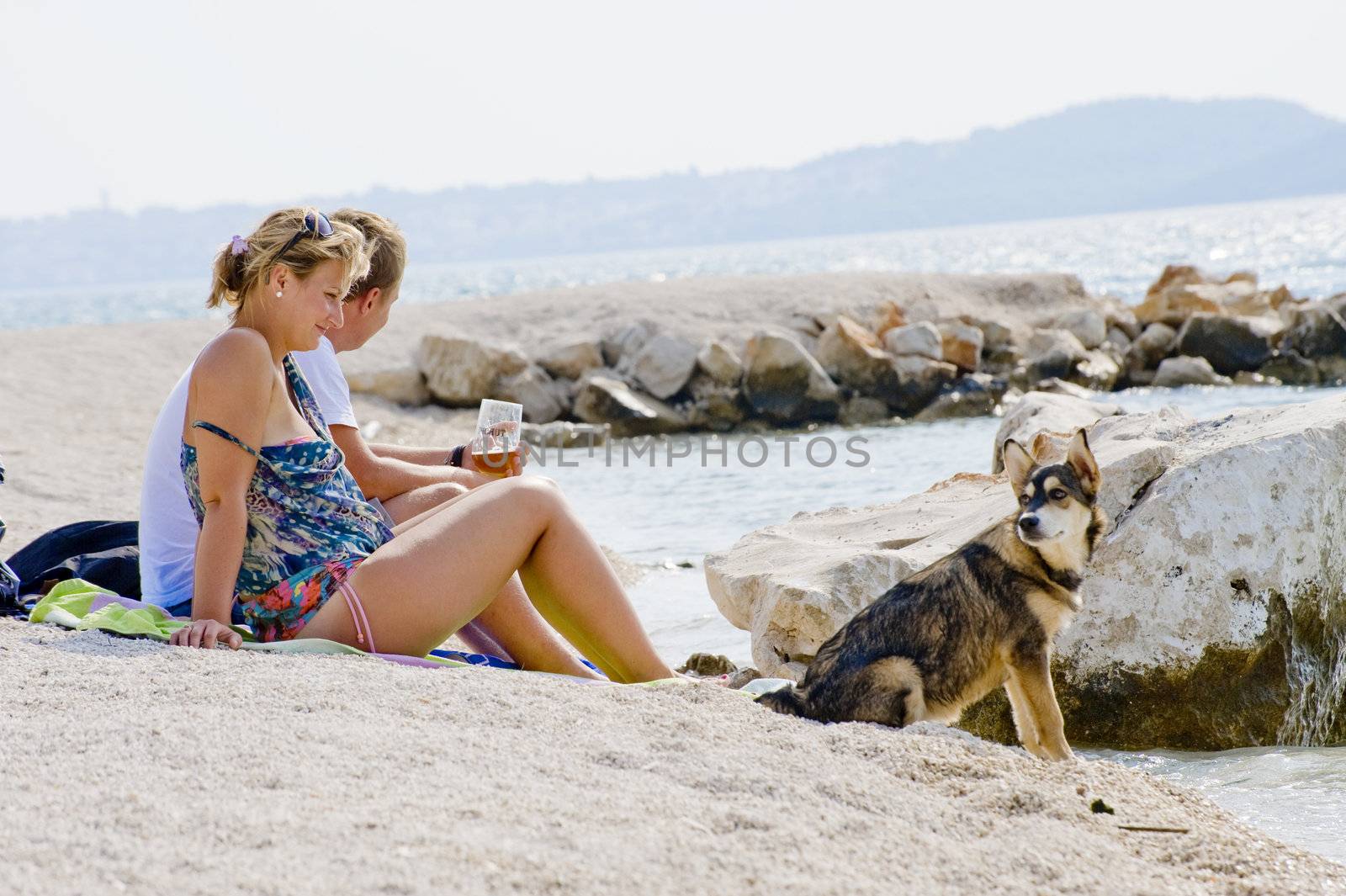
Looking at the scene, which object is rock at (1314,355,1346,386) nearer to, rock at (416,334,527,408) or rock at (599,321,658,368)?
rock at (599,321,658,368)

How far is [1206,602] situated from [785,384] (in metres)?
13.6

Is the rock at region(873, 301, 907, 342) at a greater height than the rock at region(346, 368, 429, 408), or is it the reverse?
the rock at region(873, 301, 907, 342)

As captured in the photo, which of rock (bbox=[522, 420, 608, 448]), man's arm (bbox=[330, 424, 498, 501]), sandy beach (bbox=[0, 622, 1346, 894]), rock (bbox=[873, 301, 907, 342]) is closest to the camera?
sandy beach (bbox=[0, 622, 1346, 894])

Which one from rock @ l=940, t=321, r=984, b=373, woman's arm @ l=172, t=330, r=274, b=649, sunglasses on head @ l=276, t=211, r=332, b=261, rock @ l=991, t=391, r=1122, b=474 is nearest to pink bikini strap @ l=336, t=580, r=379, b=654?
woman's arm @ l=172, t=330, r=274, b=649

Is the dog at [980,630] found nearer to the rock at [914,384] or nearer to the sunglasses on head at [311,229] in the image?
the sunglasses on head at [311,229]

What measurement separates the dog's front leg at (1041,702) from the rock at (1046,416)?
2.70 meters

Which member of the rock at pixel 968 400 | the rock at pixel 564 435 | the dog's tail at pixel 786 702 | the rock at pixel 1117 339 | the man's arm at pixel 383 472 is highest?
the man's arm at pixel 383 472

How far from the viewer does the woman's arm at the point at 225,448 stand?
151 inches

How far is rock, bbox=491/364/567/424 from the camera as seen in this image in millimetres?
18969

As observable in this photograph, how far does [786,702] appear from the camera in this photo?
423 centimetres

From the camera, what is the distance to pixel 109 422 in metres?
17.2

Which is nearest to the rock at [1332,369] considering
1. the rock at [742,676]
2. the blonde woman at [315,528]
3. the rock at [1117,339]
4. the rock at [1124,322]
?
the rock at [1117,339]

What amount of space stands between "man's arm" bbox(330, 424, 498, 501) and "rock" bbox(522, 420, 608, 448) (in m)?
12.2

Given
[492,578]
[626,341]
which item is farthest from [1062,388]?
[492,578]
